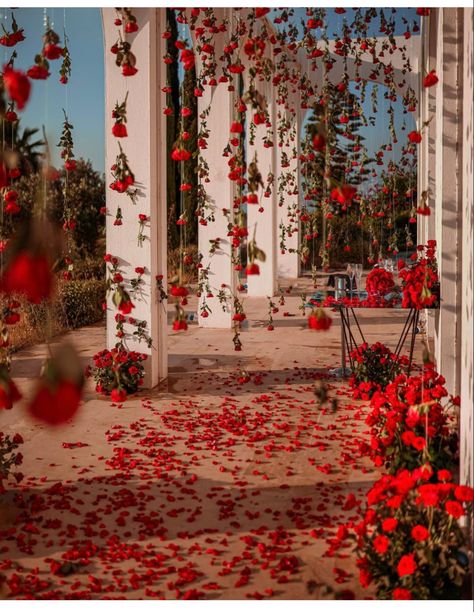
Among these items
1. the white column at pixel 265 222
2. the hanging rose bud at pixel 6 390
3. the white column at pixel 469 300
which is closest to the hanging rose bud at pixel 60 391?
the hanging rose bud at pixel 6 390

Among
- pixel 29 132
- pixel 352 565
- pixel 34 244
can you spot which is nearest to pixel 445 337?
pixel 352 565

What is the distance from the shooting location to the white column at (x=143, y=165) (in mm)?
5777

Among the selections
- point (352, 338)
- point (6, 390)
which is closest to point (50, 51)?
point (6, 390)

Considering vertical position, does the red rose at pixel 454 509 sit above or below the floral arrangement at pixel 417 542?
above

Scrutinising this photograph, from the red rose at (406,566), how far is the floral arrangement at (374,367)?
310cm

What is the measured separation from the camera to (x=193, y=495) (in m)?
3.84

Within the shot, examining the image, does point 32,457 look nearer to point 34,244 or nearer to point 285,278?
point 34,244

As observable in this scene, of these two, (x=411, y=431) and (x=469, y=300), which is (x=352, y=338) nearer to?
(x=411, y=431)

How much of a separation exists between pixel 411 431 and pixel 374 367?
2.25 meters

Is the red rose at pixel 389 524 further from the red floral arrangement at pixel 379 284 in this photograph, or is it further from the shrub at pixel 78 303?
the shrub at pixel 78 303

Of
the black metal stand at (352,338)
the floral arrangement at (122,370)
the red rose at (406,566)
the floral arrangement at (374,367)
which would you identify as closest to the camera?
the red rose at (406,566)

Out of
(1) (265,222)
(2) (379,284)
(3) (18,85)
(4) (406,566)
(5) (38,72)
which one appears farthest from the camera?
(1) (265,222)

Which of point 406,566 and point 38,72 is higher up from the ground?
point 38,72

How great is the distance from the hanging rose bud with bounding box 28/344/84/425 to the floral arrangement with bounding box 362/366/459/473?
93.7 inches
